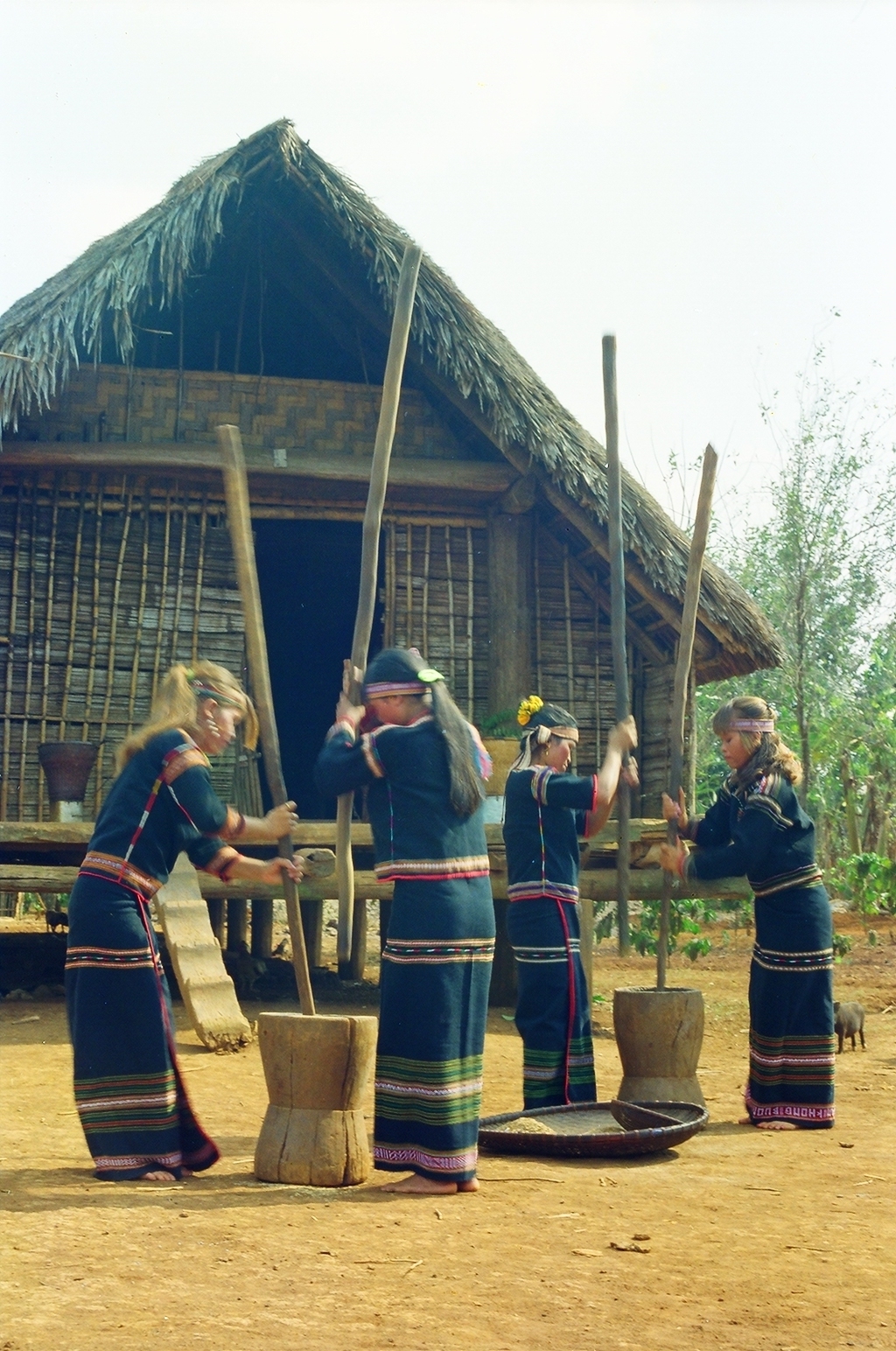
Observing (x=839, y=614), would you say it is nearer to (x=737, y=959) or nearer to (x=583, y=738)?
(x=737, y=959)

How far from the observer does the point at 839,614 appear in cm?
2180

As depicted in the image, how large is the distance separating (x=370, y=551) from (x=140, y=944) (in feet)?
5.11

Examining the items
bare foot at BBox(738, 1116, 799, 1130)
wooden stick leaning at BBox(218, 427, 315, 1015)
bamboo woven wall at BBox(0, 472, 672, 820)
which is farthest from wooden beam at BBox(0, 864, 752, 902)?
wooden stick leaning at BBox(218, 427, 315, 1015)

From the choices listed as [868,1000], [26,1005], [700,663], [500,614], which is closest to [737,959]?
[868,1000]

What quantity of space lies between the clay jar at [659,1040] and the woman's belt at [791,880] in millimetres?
510

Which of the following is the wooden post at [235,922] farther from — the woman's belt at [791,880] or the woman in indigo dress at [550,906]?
the woman's belt at [791,880]

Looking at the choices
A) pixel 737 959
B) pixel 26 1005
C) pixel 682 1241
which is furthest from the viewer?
pixel 737 959

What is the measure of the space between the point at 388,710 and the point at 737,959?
33.2ft

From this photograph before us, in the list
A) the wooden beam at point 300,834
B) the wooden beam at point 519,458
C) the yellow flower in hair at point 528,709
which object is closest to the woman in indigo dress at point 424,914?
the yellow flower in hair at point 528,709

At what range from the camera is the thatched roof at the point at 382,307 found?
7957 millimetres

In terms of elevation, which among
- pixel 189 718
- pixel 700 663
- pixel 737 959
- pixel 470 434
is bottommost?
pixel 737 959

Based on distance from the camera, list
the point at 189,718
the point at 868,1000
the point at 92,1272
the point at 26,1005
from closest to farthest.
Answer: the point at 92,1272
the point at 189,718
the point at 26,1005
the point at 868,1000

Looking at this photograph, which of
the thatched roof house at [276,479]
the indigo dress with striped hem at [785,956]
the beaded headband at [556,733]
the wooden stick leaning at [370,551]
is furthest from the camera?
the thatched roof house at [276,479]

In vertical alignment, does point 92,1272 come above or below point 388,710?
below
